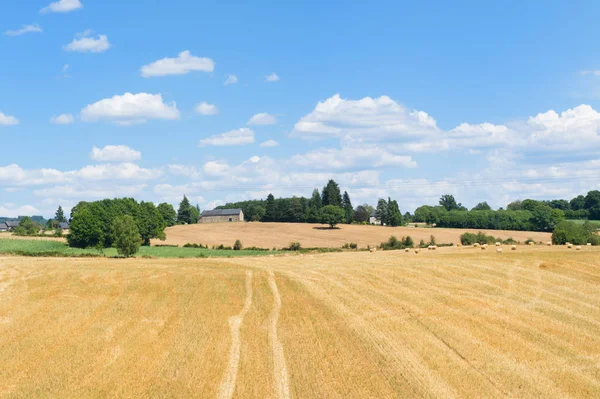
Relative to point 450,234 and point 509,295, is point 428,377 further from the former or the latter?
point 450,234

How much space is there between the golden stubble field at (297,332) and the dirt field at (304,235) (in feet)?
256

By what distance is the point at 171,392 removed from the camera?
20.1 m

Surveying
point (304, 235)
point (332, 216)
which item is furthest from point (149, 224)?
point (332, 216)

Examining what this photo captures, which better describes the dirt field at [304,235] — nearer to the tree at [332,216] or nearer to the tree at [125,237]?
the tree at [332,216]

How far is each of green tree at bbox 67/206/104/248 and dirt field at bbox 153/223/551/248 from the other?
19.7 meters

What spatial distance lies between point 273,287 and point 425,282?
37.9ft

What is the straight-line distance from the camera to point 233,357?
24.0 meters

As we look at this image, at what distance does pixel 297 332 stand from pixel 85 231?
330ft

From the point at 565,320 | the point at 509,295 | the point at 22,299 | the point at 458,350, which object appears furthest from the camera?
the point at 509,295

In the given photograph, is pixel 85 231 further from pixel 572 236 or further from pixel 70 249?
pixel 572 236

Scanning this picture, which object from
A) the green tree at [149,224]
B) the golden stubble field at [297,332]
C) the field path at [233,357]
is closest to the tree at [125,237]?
the golden stubble field at [297,332]

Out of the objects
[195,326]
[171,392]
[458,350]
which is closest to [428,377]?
[458,350]

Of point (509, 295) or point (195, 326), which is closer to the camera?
point (195, 326)

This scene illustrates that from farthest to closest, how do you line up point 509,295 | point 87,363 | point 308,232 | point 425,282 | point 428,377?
1. point 308,232
2. point 425,282
3. point 509,295
4. point 87,363
5. point 428,377
